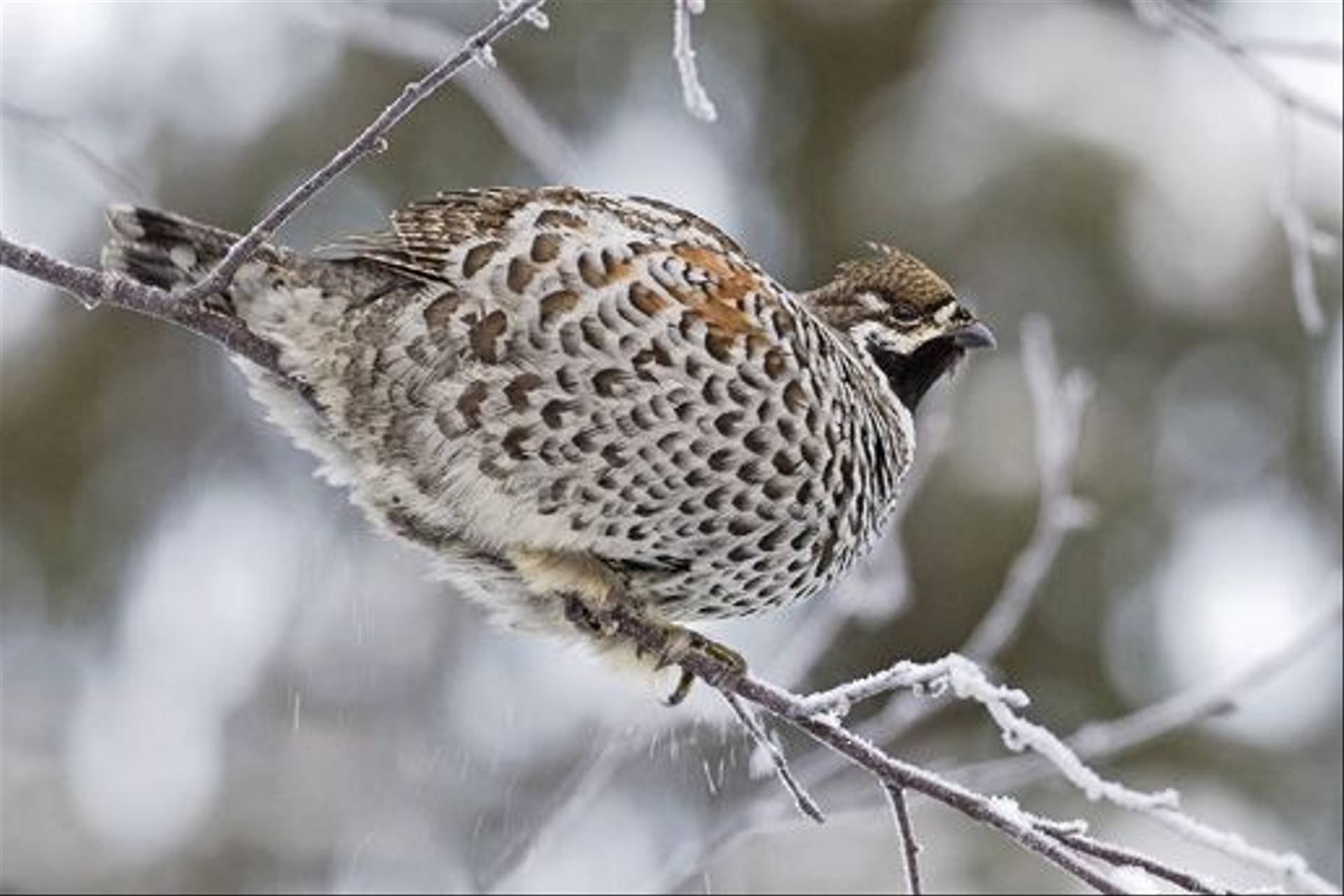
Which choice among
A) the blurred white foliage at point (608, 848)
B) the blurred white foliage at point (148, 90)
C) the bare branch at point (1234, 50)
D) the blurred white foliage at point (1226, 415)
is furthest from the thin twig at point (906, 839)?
the blurred white foliage at point (1226, 415)

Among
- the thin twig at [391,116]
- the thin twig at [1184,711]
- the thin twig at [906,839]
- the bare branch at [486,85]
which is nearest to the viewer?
the thin twig at [391,116]

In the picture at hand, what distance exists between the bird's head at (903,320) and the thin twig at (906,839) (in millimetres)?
1108

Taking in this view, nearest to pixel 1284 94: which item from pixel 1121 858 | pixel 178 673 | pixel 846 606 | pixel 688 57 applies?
pixel 688 57

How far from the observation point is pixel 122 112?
809 centimetres

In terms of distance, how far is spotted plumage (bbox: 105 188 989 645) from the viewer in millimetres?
3578

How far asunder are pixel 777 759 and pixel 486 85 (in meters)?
2.25

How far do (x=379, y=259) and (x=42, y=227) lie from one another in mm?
3989

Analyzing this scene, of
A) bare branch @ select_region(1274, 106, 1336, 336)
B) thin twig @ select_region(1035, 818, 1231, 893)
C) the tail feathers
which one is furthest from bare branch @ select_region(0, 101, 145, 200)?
bare branch @ select_region(1274, 106, 1336, 336)

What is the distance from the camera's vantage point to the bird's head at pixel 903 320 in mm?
4188

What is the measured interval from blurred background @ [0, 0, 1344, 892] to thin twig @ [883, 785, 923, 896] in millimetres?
1777

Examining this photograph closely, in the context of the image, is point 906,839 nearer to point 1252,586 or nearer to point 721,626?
point 721,626

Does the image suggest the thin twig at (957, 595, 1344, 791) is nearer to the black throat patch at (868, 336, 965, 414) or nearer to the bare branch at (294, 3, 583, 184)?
the black throat patch at (868, 336, 965, 414)

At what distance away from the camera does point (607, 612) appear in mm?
3789

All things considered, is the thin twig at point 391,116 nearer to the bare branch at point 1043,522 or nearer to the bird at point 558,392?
the bird at point 558,392
